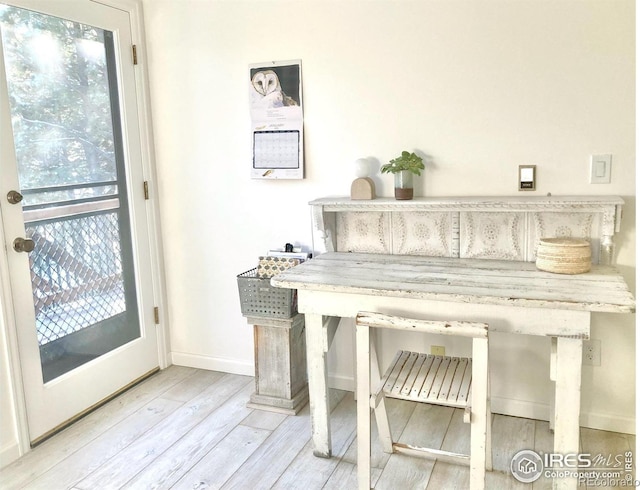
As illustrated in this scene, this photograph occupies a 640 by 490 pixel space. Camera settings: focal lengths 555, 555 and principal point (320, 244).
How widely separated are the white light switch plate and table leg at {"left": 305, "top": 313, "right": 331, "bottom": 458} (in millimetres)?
1281

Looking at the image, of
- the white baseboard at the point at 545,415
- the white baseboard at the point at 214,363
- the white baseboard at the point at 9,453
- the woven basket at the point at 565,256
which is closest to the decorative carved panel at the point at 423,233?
the woven basket at the point at 565,256

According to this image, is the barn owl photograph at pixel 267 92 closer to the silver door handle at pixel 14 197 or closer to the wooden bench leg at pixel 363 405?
the silver door handle at pixel 14 197

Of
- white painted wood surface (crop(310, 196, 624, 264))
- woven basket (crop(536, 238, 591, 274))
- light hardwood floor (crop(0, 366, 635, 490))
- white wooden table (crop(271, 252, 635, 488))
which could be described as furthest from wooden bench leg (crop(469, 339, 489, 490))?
white painted wood surface (crop(310, 196, 624, 264))

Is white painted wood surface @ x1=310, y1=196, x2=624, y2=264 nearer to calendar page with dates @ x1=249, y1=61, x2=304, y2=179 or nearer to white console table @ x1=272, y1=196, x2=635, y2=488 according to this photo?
white console table @ x1=272, y1=196, x2=635, y2=488

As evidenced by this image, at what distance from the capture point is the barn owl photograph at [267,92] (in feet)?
9.25

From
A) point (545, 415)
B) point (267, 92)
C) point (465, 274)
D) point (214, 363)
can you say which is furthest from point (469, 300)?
point (214, 363)

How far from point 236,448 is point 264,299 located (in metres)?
0.69

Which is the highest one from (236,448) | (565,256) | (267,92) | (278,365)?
(267,92)

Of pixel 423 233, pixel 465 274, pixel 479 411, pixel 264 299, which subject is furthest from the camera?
pixel 264 299

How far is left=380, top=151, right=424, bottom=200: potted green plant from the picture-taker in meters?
2.48

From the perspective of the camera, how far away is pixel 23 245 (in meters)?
2.39

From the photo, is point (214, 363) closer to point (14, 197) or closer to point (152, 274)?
point (152, 274)

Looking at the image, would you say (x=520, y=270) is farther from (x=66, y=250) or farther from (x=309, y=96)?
(x=66, y=250)

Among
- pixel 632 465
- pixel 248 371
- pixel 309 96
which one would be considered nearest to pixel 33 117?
pixel 309 96
